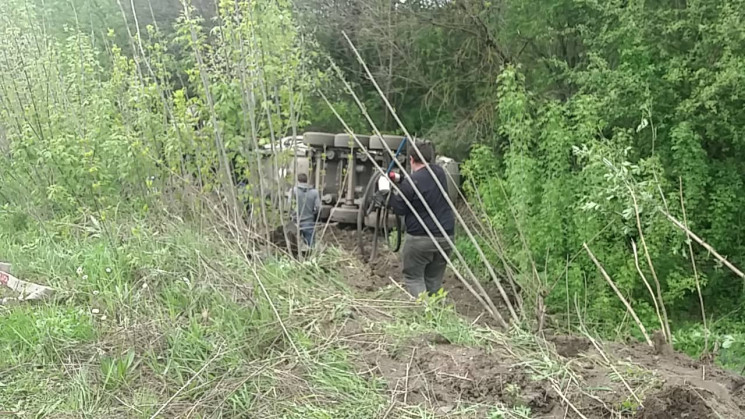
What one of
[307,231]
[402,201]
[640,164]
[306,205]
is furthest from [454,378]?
[306,205]

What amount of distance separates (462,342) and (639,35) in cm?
593

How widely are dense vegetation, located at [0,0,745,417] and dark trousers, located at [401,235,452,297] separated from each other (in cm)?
64

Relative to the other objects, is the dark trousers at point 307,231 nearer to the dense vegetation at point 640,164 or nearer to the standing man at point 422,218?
the standing man at point 422,218

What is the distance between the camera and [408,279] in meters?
7.14

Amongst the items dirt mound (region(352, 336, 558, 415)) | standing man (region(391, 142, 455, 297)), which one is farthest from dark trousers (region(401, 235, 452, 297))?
dirt mound (region(352, 336, 558, 415))

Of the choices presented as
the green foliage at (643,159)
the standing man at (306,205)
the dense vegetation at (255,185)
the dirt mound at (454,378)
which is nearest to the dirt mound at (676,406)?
the dirt mound at (454,378)

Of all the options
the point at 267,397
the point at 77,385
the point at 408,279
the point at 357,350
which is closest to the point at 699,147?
the point at 408,279

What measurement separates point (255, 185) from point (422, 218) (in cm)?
162

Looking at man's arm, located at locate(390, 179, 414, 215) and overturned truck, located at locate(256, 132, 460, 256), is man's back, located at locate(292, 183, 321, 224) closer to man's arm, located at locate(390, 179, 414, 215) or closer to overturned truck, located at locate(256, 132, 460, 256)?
man's arm, located at locate(390, 179, 414, 215)

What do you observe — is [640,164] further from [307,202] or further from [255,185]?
[307,202]

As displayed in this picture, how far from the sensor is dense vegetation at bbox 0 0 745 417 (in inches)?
186

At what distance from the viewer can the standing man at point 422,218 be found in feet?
22.4

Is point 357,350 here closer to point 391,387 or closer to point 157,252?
point 391,387

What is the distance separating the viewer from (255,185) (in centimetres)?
661
